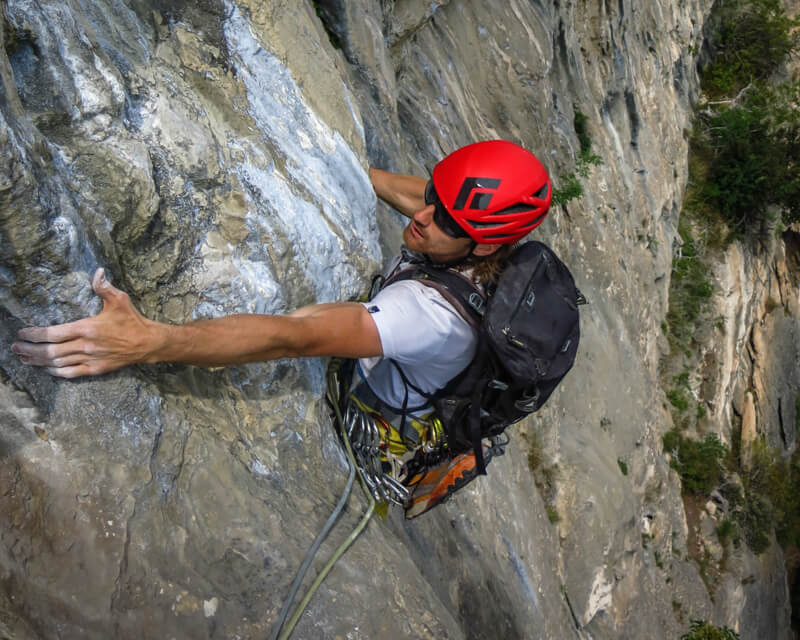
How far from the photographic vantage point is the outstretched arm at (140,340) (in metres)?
2.10

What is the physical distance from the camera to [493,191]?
282 centimetres

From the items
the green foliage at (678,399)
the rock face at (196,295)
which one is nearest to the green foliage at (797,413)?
the green foliage at (678,399)

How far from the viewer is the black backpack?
2.73 m

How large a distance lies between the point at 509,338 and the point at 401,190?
1395 mm

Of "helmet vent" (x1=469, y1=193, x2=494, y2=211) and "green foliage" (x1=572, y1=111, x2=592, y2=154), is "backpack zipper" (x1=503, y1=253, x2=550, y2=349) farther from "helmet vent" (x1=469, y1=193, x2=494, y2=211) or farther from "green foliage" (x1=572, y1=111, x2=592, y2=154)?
"green foliage" (x1=572, y1=111, x2=592, y2=154)

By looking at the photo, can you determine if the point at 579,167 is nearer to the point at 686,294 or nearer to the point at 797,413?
the point at 686,294

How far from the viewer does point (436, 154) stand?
610cm

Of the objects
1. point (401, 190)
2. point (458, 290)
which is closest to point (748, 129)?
point (401, 190)

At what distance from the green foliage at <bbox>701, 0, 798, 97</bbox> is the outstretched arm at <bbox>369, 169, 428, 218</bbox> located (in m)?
16.9

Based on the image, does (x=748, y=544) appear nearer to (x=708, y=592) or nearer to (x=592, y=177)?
(x=708, y=592)

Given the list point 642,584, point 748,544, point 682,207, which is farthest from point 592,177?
point 748,544

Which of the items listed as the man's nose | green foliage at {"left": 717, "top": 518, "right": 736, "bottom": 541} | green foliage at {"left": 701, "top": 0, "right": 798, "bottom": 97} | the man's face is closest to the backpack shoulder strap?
the man's face

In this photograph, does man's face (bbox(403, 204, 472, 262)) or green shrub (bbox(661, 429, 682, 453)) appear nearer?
man's face (bbox(403, 204, 472, 262))

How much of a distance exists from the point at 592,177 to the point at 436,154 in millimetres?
4311
